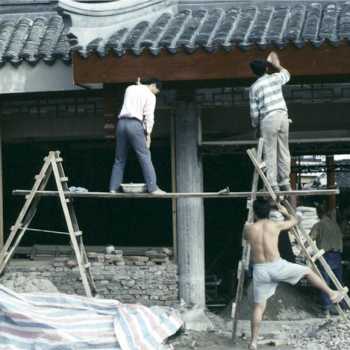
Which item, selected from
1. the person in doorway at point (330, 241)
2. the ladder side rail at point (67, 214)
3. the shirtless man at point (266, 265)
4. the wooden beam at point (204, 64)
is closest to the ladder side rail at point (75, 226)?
the ladder side rail at point (67, 214)

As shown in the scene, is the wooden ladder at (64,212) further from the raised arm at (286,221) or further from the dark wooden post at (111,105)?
the raised arm at (286,221)

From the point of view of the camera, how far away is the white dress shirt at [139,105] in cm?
1278

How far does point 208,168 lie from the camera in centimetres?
1925

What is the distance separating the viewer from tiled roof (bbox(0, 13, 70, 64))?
48.2 ft

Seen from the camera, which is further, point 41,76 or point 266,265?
point 41,76

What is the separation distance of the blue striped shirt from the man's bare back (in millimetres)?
1175

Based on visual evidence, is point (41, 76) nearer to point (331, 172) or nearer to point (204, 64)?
point (204, 64)

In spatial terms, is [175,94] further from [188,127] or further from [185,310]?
[185,310]

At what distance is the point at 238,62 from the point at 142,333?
12.0ft

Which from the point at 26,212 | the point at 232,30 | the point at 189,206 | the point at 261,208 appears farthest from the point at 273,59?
the point at 26,212

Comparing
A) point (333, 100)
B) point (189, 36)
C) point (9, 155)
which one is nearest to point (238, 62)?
A: point (189, 36)

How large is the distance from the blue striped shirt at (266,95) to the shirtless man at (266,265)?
3.51 ft

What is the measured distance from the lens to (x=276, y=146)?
12.9 metres

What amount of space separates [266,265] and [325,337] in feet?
4.10
